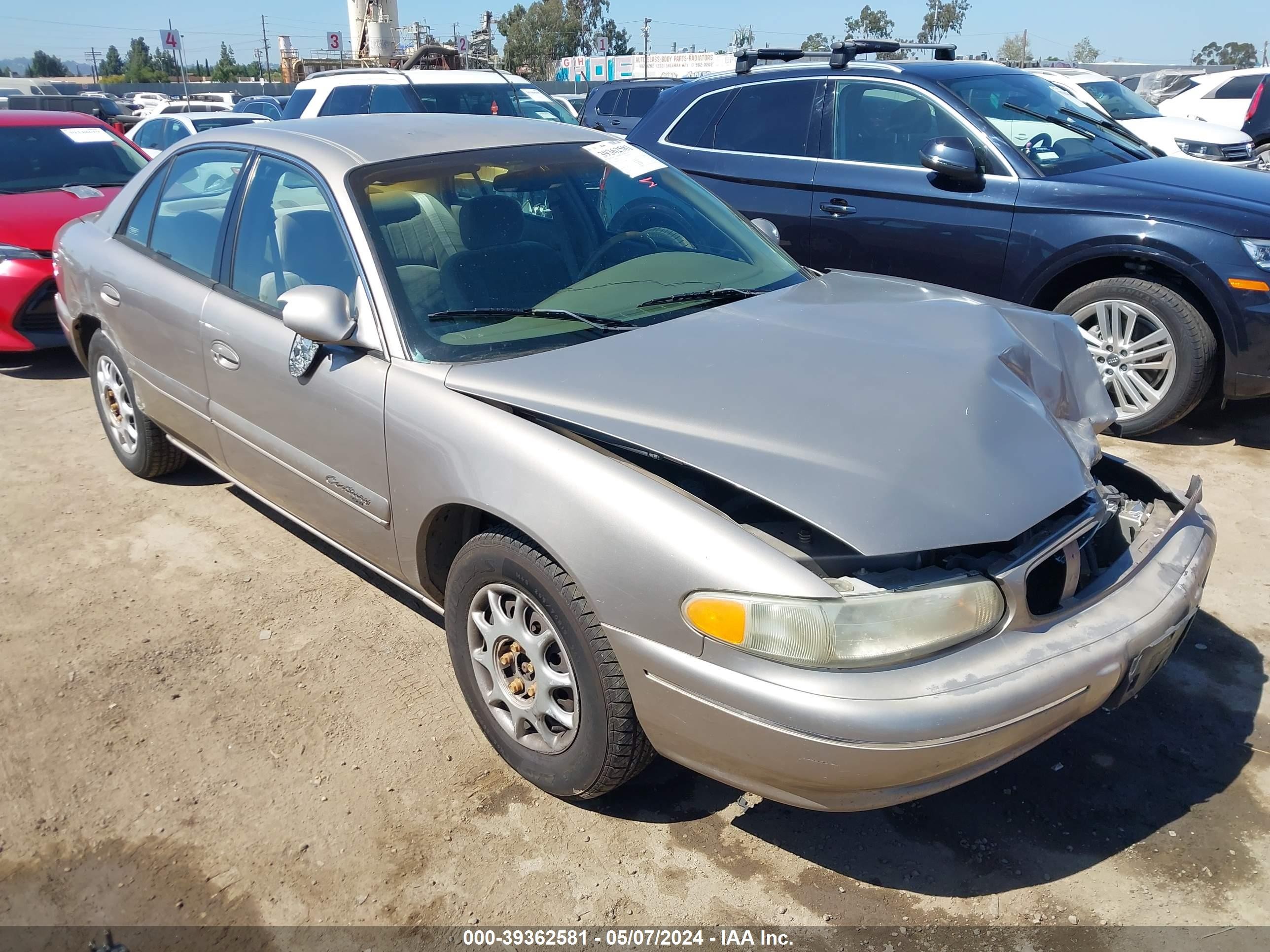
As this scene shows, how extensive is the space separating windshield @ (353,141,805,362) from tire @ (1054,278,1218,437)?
2202mm

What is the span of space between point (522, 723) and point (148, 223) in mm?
2815

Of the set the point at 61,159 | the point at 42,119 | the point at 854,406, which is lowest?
the point at 854,406

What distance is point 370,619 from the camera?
3441mm

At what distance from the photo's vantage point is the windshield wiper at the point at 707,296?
2.97 meters

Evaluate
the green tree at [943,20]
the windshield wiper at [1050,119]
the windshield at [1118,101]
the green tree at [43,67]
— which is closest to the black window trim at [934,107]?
the windshield wiper at [1050,119]

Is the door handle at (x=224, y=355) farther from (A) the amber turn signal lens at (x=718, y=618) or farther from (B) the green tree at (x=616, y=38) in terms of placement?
(B) the green tree at (x=616, y=38)

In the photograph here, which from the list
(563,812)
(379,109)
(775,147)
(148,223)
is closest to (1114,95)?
(775,147)

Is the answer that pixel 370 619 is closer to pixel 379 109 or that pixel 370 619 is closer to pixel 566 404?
pixel 566 404

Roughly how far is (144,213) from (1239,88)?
1697 centimetres

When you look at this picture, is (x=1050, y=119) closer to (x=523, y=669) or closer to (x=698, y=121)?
Answer: (x=698, y=121)

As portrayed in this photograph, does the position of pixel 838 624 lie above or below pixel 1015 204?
below

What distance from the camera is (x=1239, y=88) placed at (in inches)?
601

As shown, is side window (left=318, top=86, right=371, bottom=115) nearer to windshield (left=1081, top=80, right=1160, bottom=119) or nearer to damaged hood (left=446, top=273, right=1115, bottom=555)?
windshield (left=1081, top=80, right=1160, bottom=119)

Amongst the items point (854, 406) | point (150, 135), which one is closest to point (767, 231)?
point (854, 406)
